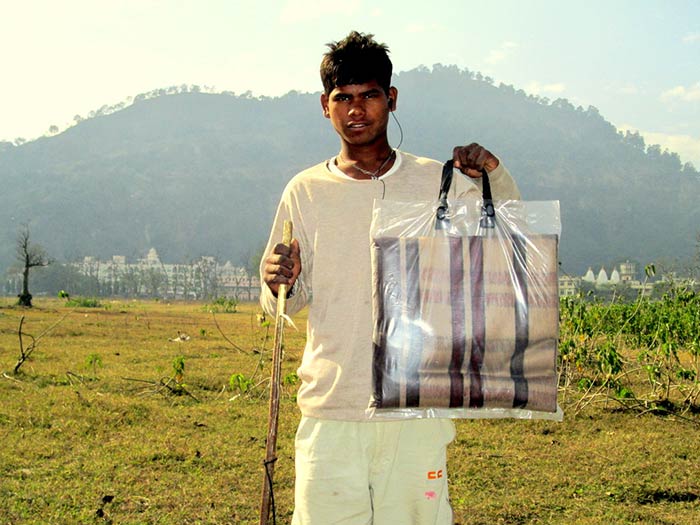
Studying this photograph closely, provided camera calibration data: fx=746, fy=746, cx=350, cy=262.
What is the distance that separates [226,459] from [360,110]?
12.6 feet

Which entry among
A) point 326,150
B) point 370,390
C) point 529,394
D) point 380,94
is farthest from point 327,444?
point 326,150

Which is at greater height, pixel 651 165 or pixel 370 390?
pixel 651 165

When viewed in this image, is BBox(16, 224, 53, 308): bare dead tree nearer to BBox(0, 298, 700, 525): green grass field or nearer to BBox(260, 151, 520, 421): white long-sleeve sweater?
BBox(0, 298, 700, 525): green grass field

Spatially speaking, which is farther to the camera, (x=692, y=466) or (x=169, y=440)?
(x=169, y=440)

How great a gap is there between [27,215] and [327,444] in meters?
156

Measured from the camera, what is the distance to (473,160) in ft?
7.27

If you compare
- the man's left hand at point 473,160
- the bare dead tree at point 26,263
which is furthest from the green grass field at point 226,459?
the bare dead tree at point 26,263

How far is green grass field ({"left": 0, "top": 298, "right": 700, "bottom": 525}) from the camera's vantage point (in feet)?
14.7

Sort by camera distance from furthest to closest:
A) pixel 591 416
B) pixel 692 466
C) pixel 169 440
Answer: pixel 591 416 → pixel 169 440 → pixel 692 466

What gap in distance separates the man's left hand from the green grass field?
9.01 ft

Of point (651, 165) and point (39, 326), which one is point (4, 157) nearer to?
point (651, 165)

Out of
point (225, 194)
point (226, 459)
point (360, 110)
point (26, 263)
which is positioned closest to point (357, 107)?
point (360, 110)

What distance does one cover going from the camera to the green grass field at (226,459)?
4.48m

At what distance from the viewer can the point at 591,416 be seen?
722cm
